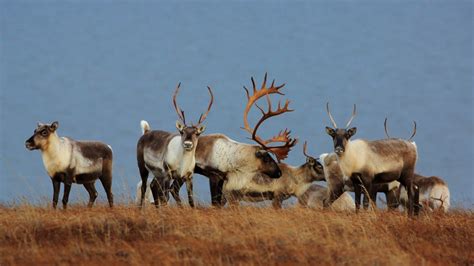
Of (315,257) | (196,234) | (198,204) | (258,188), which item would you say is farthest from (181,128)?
(315,257)

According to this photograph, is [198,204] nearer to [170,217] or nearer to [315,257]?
[170,217]

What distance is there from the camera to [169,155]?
1399 centimetres

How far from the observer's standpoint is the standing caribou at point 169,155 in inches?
544

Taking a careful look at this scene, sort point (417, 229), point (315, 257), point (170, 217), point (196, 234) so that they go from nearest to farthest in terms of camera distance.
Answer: point (315, 257) → point (196, 234) → point (170, 217) → point (417, 229)

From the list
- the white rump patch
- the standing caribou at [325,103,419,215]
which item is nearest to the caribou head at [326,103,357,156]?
the standing caribou at [325,103,419,215]

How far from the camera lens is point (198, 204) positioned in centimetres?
1394

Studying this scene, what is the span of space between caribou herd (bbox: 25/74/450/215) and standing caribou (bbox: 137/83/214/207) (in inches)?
0.6

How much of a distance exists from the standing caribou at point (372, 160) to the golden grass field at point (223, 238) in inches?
47.6

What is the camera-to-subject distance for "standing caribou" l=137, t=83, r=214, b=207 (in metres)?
13.8

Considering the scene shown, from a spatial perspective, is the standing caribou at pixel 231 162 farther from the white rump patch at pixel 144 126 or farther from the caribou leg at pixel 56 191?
the caribou leg at pixel 56 191

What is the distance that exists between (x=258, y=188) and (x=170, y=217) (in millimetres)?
4380

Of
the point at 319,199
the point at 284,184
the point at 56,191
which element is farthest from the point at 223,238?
the point at 319,199

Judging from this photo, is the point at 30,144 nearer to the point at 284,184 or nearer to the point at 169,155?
the point at 169,155

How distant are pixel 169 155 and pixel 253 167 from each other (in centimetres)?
206
